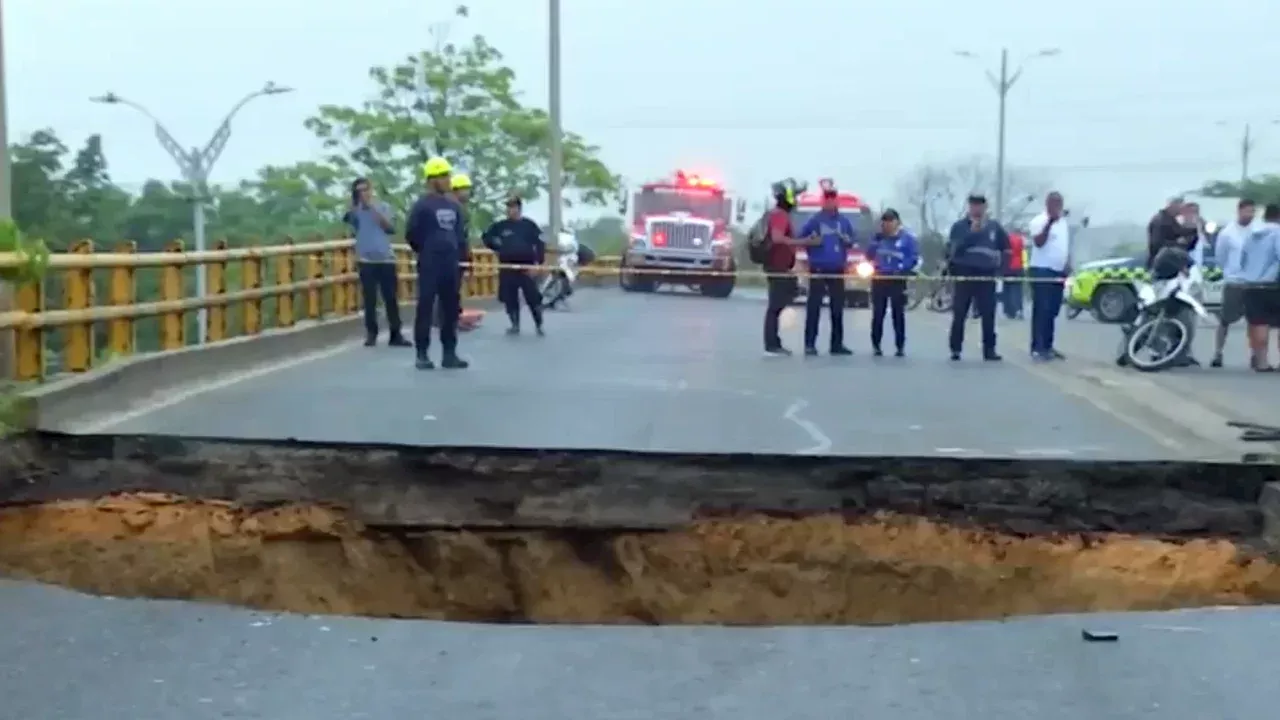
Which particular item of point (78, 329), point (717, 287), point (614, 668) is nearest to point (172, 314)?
point (78, 329)

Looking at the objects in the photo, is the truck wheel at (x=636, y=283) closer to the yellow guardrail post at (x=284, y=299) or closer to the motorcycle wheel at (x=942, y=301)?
the motorcycle wheel at (x=942, y=301)

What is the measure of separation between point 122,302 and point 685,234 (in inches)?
1070

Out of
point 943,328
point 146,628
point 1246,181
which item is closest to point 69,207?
point 943,328

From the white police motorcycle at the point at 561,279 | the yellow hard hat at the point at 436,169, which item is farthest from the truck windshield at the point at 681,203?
the yellow hard hat at the point at 436,169

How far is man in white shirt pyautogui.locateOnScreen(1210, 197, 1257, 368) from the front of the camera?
16219mm

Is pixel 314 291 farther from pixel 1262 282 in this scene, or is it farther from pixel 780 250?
pixel 1262 282

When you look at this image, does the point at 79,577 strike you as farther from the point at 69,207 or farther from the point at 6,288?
the point at 69,207

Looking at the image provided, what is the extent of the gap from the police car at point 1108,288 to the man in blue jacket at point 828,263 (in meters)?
9.90

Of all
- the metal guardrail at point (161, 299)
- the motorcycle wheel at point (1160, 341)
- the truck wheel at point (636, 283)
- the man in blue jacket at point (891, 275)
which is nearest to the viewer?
the metal guardrail at point (161, 299)

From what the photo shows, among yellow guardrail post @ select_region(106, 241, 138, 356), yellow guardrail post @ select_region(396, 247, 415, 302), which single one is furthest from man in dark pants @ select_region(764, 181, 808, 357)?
yellow guardrail post @ select_region(396, 247, 415, 302)

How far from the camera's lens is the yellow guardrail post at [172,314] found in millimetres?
13953

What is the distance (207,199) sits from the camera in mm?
38031

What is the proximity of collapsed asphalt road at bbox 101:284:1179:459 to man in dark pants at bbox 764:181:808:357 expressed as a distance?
59 centimetres

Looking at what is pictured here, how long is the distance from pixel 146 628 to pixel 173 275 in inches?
327
